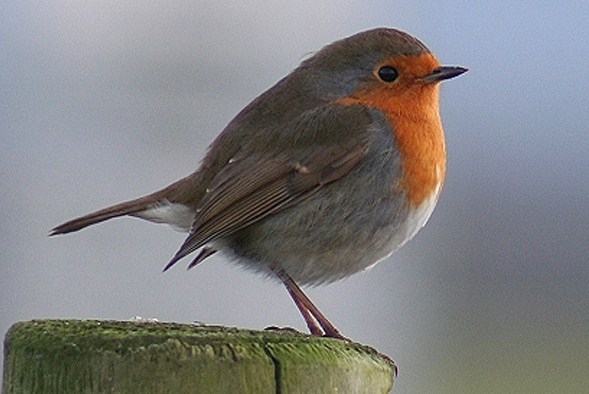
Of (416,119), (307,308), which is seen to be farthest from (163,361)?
(416,119)

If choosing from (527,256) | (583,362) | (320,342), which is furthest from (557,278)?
(320,342)

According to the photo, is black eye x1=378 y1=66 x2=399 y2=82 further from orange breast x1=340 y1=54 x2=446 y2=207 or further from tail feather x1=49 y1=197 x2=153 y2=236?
tail feather x1=49 y1=197 x2=153 y2=236

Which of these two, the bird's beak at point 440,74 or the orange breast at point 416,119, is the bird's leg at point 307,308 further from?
the bird's beak at point 440,74

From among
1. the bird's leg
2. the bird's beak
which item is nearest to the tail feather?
the bird's leg

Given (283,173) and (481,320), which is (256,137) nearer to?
(283,173)

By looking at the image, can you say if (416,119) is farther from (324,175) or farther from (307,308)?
(307,308)
